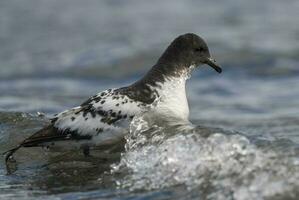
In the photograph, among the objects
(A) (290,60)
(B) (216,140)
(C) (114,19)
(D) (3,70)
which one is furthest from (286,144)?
(C) (114,19)

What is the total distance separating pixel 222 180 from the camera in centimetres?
817

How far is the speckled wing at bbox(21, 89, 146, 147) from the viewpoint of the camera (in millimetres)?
9750

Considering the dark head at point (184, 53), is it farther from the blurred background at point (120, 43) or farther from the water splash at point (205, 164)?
the blurred background at point (120, 43)

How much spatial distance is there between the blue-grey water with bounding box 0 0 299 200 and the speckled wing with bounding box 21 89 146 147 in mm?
160

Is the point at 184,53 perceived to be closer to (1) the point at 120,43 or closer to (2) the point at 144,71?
(2) the point at 144,71

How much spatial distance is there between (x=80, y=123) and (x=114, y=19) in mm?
14938

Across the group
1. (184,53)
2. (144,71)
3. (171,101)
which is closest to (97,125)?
(171,101)

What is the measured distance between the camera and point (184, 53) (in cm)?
1074

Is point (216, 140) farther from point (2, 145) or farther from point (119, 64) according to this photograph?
point (119, 64)

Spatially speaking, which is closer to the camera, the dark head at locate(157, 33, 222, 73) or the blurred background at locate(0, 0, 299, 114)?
the dark head at locate(157, 33, 222, 73)

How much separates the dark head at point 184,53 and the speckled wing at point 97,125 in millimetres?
962

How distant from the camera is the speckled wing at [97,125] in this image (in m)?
9.75

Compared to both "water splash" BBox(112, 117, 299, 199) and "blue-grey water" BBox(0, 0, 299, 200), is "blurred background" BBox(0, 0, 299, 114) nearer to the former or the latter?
"blue-grey water" BBox(0, 0, 299, 200)

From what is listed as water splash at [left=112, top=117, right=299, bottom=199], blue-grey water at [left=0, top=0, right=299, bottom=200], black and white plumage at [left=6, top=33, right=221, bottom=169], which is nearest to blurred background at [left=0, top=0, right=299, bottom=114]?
blue-grey water at [left=0, top=0, right=299, bottom=200]
